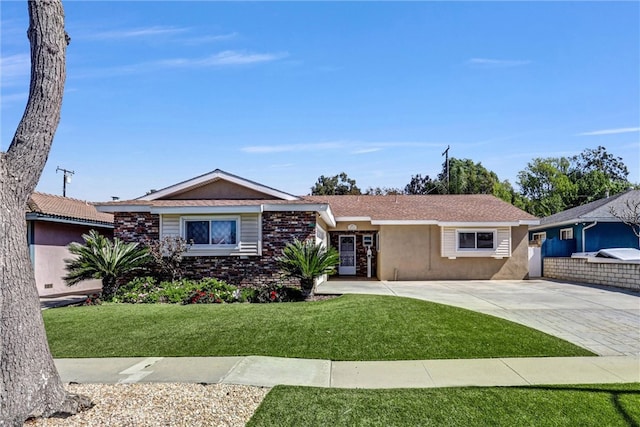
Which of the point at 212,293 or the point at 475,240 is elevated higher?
the point at 475,240

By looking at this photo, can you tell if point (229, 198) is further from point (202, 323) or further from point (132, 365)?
point (132, 365)

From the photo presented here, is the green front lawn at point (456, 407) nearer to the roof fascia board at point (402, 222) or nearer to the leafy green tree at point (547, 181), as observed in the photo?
the roof fascia board at point (402, 222)

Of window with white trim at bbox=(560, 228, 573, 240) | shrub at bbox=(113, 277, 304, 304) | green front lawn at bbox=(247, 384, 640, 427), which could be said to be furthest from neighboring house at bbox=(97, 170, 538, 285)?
green front lawn at bbox=(247, 384, 640, 427)

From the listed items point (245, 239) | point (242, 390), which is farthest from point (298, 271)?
point (242, 390)

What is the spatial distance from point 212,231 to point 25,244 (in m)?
11.0

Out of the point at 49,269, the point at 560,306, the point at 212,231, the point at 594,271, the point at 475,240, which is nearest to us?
the point at 560,306

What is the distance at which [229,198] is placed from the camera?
1694 centimetres

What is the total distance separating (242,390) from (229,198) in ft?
39.2

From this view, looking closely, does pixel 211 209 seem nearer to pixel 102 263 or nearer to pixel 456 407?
pixel 102 263

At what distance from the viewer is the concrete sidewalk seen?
5973mm

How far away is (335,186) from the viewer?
1986 inches

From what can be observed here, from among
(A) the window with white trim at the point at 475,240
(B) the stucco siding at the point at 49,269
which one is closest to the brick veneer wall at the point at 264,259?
(B) the stucco siding at the point at 49,269

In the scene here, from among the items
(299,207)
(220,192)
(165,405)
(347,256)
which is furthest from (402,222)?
(165,405)

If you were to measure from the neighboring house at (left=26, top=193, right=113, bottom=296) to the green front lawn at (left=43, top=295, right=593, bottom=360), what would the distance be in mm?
6166
